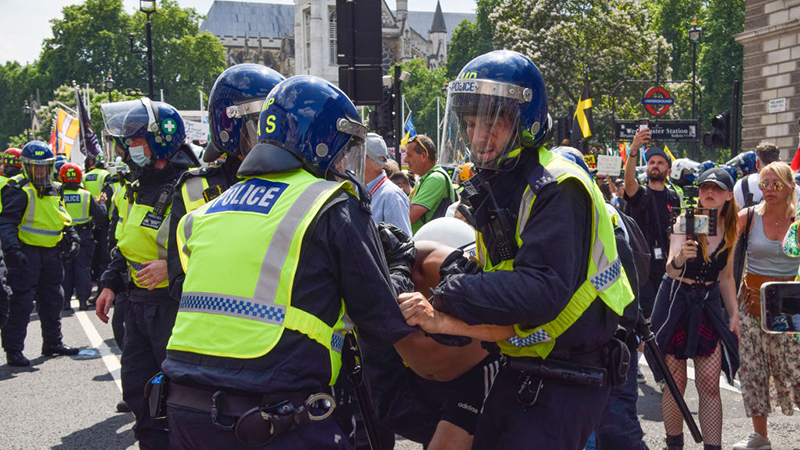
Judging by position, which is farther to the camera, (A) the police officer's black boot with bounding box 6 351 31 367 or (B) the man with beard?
(A) the police officer's black boot with bounding box 6 351 31 367

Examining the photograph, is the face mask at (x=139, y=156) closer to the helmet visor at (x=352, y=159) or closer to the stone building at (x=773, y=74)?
the helmet visor at (x=352, y=159)

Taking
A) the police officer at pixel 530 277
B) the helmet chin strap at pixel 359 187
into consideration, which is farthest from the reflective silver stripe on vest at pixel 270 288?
the police officer at pixel 530 277

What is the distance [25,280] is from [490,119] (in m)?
7.17

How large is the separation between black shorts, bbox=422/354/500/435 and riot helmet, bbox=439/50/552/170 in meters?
0.98

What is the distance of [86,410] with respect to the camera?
650 cm

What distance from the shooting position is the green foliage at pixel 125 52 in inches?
2894

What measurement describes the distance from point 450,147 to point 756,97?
1896 centimetres

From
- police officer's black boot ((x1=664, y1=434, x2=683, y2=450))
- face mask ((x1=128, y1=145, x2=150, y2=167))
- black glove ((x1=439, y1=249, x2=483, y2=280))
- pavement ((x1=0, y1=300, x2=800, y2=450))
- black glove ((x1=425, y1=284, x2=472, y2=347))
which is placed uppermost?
face mask ((x1=128, y1=145, x2=150, y2=167))

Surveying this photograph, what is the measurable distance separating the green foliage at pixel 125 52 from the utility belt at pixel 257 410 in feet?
247

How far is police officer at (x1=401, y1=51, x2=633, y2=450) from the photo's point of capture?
2504 mm

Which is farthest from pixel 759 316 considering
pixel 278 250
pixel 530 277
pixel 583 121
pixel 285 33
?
pixel 285 33

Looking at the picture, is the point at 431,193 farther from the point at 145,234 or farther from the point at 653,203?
the point at 145,234

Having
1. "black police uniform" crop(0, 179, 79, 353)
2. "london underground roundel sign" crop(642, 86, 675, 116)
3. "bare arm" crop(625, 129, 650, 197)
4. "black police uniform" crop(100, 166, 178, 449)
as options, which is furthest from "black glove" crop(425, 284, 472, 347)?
"london underground roundel sign" crop(642, 86, 675, 116)

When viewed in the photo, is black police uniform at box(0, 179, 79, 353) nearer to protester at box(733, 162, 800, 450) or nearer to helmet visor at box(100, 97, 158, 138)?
helmet visor at box(100, 97, 158, 138)
